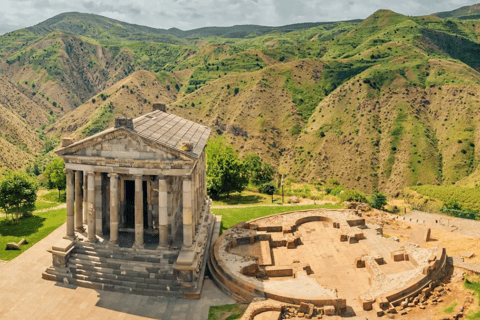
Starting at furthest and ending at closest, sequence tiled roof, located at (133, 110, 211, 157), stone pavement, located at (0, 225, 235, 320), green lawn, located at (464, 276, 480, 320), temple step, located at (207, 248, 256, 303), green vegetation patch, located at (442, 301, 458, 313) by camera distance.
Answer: tiled roof, located at (133, 110, 211, 157)
temple step, located at (207, 248, 256, 303)
green vegetation patch, located at (442, 301, 458, 313)
stone pavement, located at (0, 225, 235, 320)
green lawn, located at (464, 276, 480, 320)

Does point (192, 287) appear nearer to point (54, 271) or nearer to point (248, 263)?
point (248, 263)

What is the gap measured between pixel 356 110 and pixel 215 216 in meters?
109

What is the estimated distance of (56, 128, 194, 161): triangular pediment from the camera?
28.1 m

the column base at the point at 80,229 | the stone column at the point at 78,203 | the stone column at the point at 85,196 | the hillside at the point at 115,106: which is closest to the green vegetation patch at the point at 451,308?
the stone column at the point at 85,196

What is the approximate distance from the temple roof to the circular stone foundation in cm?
1014

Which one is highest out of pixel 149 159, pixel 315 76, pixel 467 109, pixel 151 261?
pixel 315 76

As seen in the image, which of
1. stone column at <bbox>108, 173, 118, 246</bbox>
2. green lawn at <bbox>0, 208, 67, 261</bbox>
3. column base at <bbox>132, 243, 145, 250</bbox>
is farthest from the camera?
green lawn at <bbox>0, 208, 67, 261</bbox>

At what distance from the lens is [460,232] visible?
41938 millimetres

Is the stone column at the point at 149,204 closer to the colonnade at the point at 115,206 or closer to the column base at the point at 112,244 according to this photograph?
the colonnade at the point at 115,206

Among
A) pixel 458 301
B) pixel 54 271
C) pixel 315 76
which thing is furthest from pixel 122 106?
pixel 458 301

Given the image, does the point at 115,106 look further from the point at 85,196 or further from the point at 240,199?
the point at 85,196

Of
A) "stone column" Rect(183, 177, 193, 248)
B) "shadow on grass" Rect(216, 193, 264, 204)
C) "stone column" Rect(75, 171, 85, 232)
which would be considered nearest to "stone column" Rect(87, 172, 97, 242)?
"stone column" Rect(75, 171, 85, 232)

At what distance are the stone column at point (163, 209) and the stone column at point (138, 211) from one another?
1.57 meters

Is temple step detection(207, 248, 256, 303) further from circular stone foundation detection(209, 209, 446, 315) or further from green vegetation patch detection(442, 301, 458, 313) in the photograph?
green vegetation patch detection(442, 301, 458, 313)
